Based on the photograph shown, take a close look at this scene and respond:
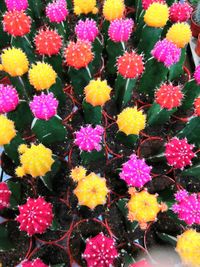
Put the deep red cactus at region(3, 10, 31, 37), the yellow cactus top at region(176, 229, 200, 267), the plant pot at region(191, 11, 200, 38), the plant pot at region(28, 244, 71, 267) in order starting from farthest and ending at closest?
1. the plant pot at region(191, 11, 200, 38)
2. the deep red cactus at region(3, 10, 31, 37)
3. the plant pot at region(28, 244, 71, 267)
4. the yellow cactus top at region(176, 229, 200, 267)

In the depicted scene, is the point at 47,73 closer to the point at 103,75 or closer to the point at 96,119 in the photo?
the point at 96,119

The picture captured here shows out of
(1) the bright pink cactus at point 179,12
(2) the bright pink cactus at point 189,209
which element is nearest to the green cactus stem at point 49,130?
(2) the bright pink cactus at point 189,209

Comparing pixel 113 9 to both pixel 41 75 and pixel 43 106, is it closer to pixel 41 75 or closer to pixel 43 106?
pixel 41 75

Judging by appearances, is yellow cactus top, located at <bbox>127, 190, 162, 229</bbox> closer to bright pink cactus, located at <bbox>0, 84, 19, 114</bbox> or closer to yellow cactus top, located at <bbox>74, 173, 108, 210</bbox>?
yellow cactus top, located at <bbox>74, 173, 108, 210</bbox>

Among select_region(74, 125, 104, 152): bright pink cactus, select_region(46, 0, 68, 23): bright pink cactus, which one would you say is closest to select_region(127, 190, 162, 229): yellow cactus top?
select_region(74, 125, 104, 152): bright pink cactus

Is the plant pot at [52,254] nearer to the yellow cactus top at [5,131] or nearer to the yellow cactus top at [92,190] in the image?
the yellow cactus top at [92,190]
